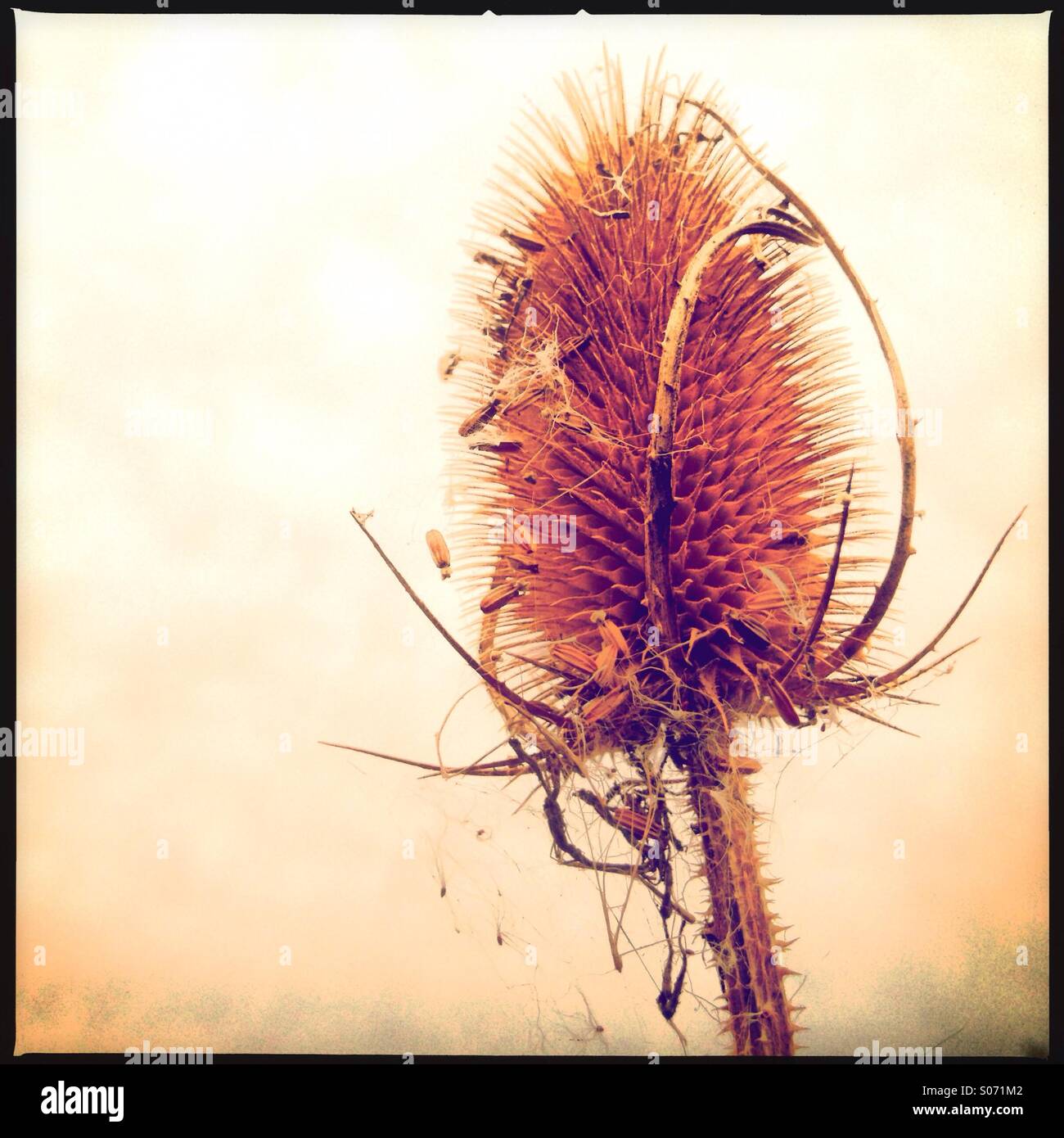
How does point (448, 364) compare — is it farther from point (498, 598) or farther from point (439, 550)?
point (498, 598)

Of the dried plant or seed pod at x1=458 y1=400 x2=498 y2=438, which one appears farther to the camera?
seed pod at x1=458 y1=400 x2=498 y2=438

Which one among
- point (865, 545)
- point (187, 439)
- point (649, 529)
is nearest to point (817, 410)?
point (865, 545)

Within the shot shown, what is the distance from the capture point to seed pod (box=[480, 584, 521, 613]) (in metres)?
1.81

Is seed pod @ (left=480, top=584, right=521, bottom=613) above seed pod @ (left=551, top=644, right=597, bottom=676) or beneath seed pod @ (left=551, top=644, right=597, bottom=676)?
above

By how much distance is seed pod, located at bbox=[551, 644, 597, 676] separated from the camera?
178 cm

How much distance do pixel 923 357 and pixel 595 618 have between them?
3.23ft

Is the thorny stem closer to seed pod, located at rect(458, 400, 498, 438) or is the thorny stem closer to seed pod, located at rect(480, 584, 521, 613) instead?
seed pod, located at rect(480, 584, 521, 613)

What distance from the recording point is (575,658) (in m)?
1.79

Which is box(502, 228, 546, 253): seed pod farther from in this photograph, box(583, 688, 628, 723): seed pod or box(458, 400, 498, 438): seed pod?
box(583, 688, 628, 723): seed pod

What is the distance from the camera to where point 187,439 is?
2061mm

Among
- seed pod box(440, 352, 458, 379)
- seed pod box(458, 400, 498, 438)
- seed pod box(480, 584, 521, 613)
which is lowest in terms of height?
seed pod box(480, 584, 521, 613)

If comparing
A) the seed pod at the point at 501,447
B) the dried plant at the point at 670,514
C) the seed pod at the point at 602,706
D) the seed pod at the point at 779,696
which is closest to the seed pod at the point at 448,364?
the dried plant at the point at 670,514

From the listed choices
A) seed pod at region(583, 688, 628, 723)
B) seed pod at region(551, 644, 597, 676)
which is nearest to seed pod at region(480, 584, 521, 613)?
seed pod at region(551, 644, 597, 676)
